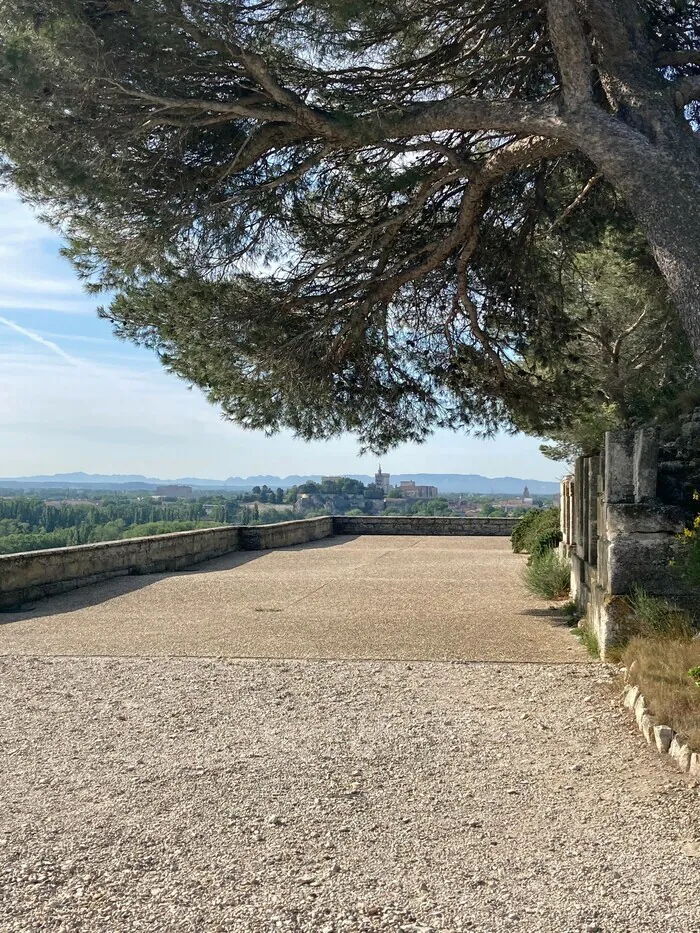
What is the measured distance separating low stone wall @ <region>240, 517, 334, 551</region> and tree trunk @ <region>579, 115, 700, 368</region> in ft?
40.9

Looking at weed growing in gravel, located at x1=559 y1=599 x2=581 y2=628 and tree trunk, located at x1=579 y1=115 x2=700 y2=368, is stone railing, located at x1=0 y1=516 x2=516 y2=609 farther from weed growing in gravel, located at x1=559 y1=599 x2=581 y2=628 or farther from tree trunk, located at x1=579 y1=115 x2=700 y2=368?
tree trunk, located at x1=579 y1=115 x2=700 y2=368

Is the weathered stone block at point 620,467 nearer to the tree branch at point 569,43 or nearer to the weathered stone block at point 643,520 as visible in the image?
the weathered stone block at point 643,520

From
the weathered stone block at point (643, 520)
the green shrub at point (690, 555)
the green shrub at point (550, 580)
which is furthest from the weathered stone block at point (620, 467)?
the green shrub at point (550, 580)

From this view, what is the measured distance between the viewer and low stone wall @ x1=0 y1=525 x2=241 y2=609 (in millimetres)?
9352

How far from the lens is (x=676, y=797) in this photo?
3791 millimetres

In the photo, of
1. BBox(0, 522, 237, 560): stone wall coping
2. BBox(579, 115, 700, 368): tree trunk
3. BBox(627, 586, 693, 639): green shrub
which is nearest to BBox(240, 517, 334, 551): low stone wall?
BBox(0, 522, 237, 560): stone wall coping

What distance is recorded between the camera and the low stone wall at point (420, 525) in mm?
21984

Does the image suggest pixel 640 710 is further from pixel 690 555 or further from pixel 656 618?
pixel 690 555

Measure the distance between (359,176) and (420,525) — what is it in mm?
15072

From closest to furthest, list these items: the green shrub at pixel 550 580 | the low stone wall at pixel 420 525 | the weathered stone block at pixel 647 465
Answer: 1. the weathered stone block at pixel 647 465
2. the green shrub at pixel 550 580
3. the low stone wall at pixel 420 525

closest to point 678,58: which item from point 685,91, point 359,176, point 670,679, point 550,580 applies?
point 685,91

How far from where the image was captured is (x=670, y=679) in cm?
504

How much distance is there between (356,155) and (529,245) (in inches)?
77.4

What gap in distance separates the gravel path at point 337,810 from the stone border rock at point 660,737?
0.30 feet
